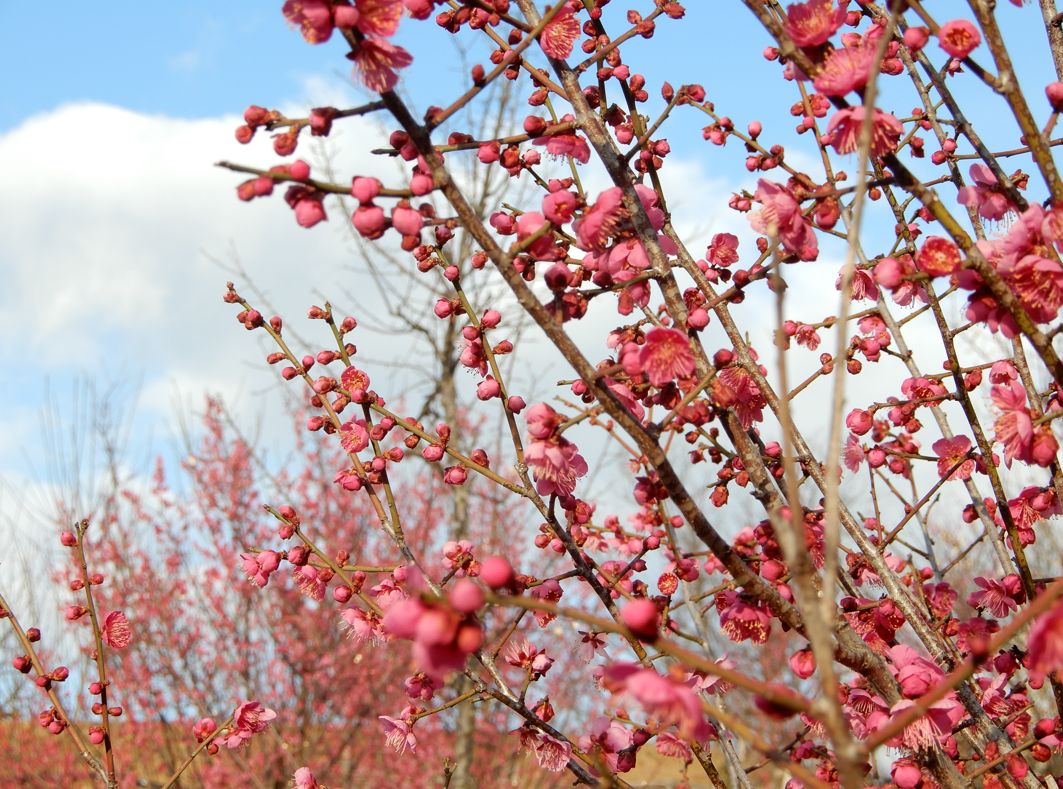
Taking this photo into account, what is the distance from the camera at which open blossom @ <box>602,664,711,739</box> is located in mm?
964

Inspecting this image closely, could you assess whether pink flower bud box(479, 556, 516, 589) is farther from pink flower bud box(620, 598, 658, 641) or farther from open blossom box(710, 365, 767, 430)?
open blossom box(710, 365, 767, 430)

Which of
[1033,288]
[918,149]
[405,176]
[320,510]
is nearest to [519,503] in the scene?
[320,510]

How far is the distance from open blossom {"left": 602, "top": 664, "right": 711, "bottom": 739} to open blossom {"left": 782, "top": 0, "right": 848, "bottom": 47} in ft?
3.50

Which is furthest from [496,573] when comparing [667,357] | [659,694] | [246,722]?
[246,722]

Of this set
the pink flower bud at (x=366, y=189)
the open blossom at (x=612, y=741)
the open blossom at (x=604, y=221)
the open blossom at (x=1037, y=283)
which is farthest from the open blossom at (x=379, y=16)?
the open blossom at (x=612, y=741)

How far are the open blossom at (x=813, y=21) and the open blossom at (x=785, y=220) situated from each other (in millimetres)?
246

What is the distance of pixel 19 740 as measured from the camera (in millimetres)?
9531

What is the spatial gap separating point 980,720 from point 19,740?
10.8 metres

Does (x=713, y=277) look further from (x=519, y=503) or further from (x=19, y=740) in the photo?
(x=19, y=740)

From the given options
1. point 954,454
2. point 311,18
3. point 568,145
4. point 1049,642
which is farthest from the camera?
point 954,454

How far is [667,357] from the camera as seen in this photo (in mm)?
1528

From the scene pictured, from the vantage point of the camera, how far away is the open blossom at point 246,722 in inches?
95.1

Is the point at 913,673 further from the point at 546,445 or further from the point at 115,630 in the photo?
the point at 115,630

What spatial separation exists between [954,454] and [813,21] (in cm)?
137
